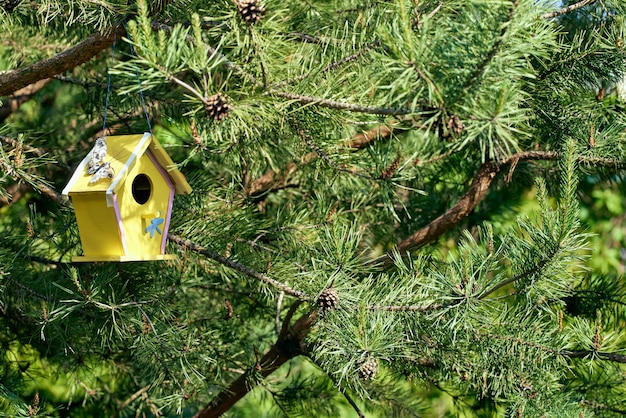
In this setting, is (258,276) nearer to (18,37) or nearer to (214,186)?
(214,186)

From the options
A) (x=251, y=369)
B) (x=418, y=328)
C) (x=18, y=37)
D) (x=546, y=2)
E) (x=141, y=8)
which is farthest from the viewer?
(x=18, y=37)

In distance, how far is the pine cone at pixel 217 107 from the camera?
80 cm

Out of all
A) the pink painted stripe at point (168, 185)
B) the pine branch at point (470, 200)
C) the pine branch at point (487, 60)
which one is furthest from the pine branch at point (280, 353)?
the pine branch at point (487, 60)

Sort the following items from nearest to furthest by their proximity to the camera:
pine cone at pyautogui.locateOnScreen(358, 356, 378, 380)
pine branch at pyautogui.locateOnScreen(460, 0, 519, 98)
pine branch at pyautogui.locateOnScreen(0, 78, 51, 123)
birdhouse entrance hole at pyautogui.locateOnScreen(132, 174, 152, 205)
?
pine branch at pyautogui.locateOnScreen(460, 0, 519, 98) < pine cone at pyautogui.locateOnScreen(358, 356, 378, 380) < birdhouse entrance hole at pyautogui.locateOnScreen(132, 174, 152, 205) < pine branch at pyautogui.locateOnScreen(0, 78, 51, 123)

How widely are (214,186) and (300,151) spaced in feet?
1.47

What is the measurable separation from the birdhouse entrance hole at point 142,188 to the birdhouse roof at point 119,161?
8 cm

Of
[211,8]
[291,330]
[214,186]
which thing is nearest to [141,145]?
[211,8]

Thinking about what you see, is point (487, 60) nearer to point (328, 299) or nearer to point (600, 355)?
point (328, 299)

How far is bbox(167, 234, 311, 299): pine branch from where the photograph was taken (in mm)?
1057

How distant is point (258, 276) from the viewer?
111 cm

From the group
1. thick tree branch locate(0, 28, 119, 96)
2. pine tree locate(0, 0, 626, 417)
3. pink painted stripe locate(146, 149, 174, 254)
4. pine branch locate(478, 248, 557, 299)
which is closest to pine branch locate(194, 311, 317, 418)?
pine tree locate(0, 0, 626, 417)

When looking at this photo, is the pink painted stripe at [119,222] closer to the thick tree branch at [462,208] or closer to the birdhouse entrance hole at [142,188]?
the birdhouse entrance hole at [142,188]

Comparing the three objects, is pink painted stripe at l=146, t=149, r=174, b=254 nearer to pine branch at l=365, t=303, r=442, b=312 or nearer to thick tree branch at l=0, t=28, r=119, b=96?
thick tree branch at l=0, t=28, r=119, b=96

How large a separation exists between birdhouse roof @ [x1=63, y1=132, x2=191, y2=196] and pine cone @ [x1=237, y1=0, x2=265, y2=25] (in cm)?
31
